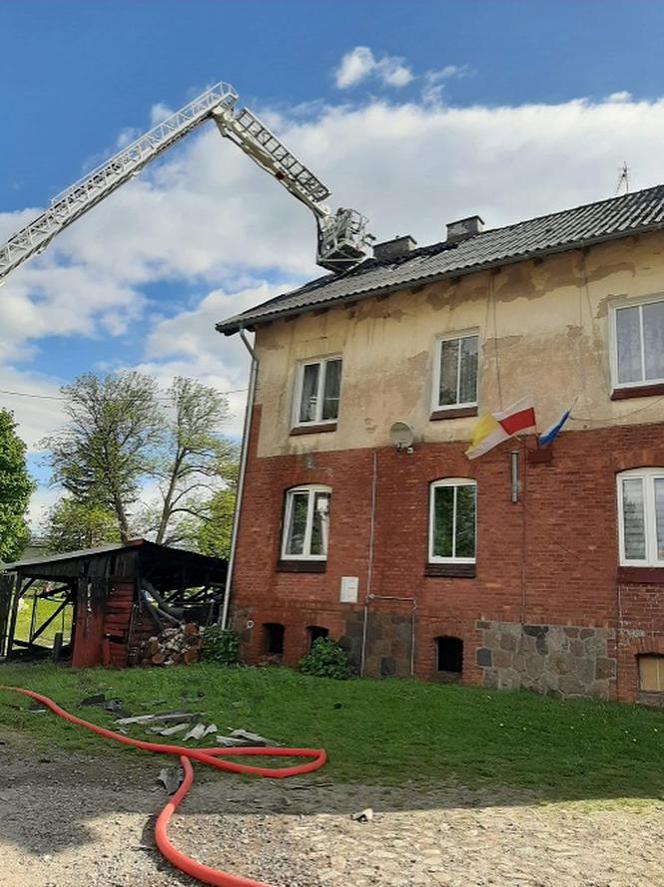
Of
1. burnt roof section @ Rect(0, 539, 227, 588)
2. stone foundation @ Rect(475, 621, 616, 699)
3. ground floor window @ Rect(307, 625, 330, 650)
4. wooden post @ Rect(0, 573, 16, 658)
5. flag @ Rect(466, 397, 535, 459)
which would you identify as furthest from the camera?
wooden post @ Rect(0, 573, 16, 658)

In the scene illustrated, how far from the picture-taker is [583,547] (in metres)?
10.6

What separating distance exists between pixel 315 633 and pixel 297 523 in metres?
2.32

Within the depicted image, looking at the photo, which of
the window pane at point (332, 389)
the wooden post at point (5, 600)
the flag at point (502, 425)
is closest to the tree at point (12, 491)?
the wooden post at point (5, 600)

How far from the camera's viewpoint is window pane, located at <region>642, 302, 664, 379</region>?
35.6 feet

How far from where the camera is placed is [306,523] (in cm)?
1420

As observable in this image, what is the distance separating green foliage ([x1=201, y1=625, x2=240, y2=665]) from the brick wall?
0.25m

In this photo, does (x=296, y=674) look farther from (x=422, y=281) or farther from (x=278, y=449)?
(x=422, y=281)

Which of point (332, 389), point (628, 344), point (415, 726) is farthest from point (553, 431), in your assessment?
point (332, 389)

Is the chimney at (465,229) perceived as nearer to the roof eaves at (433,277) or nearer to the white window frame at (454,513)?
the roof eaves at (433,277)

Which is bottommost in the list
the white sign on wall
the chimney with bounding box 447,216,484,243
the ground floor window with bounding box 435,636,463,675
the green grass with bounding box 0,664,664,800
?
the green grass with bounding box 0,664,664,800

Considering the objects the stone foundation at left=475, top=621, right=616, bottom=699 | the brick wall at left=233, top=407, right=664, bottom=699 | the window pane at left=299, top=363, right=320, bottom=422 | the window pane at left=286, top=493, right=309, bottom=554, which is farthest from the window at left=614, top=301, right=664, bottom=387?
the window pane at left=286, top=493, right=309, bottom=554

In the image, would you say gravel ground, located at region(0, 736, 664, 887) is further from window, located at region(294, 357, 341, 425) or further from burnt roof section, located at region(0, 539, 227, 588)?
window, located at region(294, 357, 341, 425)

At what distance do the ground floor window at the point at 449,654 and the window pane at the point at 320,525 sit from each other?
3062 mm

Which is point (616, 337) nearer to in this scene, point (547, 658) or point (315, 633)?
point (547, 658)
